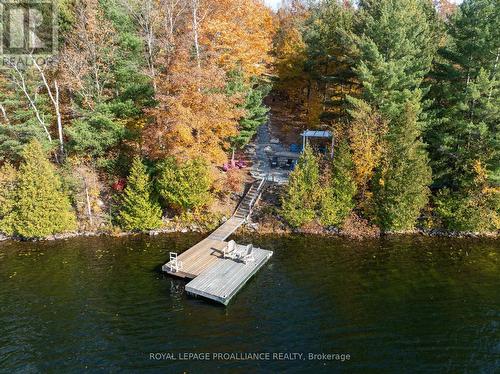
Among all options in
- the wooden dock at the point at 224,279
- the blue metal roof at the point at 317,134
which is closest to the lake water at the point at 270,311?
the wooden dock at the point at 224,279

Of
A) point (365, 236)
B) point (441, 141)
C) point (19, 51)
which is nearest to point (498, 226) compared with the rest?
point (441, 141)

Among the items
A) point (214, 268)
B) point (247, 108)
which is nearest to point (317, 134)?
point (247, 108)

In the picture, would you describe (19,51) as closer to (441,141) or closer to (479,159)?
(441,141)

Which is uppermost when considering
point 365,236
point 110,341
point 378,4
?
point 378,4

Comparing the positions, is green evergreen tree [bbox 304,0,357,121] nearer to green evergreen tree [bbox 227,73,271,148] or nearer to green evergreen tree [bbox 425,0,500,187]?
green evergreen tree [bbox 227,73,271,148]

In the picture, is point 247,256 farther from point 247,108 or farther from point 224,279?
point 247,108

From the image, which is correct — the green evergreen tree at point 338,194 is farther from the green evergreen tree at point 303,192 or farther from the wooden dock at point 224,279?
the wooden dock at point 224,279

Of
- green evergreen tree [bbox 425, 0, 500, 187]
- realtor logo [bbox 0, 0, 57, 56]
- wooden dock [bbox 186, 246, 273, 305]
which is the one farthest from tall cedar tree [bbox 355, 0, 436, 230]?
realtor logo [bbox 0, 0, 57, 56]

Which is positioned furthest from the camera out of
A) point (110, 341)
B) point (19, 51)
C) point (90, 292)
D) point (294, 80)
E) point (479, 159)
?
point (294, 80)
